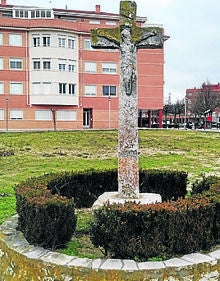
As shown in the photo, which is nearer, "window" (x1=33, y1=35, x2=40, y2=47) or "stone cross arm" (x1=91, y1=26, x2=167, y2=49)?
"stone cross arm" (x1=91, y1=26, x2=167, y2=49)

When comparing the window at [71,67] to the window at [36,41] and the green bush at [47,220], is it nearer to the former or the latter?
the window at [36,41]

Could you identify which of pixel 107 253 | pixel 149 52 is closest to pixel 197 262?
pixel 107 253

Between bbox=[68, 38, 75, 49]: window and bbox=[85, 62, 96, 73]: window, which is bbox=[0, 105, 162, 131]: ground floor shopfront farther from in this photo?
bbox=[68, 38, 75, 49]: window

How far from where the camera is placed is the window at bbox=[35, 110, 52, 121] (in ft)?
152

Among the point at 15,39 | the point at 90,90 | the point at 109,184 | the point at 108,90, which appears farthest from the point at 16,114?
the point at 109,184

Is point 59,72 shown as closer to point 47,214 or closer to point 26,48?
point 26,48

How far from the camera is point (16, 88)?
150ft

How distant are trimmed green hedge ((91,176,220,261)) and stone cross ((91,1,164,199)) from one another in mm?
1334

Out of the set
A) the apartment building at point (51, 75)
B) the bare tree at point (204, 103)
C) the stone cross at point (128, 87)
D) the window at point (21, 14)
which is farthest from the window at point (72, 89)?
the stone cross at point (128, 87)

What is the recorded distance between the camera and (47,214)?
4.82m

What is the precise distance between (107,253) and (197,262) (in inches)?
41.6

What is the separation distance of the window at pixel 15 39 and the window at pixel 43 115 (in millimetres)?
7940

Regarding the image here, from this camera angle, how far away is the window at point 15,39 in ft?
149

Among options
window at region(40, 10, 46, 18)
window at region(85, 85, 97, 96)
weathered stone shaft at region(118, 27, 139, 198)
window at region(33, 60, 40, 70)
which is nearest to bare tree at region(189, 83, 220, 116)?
window at region(85, 85, 97, 96)
